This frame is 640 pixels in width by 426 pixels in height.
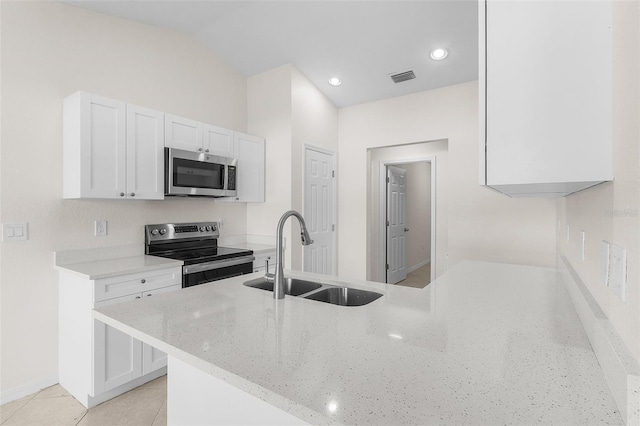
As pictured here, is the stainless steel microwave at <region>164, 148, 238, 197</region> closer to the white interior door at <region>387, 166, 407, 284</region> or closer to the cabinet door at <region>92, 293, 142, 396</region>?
the cabinet door at <region>92, 293, 142, 396</region>

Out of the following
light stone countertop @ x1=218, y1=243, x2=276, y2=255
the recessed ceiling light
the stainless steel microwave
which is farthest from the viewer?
light stone countertop @ x1=218, y1=243, x2=276, y2=255

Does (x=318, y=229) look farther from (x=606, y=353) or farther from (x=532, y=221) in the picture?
(x=606, y=353)

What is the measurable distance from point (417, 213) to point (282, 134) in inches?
163

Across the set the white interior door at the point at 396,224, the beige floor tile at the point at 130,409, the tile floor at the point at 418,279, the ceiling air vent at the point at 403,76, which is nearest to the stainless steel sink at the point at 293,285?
the beige floor tile at the point at 130,409

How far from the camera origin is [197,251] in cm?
327

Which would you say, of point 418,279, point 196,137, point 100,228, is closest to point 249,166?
point 196,137

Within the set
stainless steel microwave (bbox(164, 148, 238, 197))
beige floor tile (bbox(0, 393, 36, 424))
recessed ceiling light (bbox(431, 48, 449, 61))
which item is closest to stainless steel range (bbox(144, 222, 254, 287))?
stainless steel microwave (bbox(164, 148, 238, 197))

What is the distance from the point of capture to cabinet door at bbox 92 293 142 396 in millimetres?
2121

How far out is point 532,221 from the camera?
341 centimetres

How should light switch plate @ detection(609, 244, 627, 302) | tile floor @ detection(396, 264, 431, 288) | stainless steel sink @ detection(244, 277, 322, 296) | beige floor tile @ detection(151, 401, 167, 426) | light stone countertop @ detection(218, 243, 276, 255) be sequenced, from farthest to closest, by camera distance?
1. tile floor @ detection(396, 264, 431, 288)
2. light stone countertop @ detection(218, 243, 276, 255)
3. beige floor tile @ detection(151, 401, 167, 426)
4. stainless steel sink @ detection(244, 277, 322, 296)
5. light switch plate @ detection(609, 244, 627, 302)

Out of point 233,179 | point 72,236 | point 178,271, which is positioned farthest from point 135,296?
point 233,179

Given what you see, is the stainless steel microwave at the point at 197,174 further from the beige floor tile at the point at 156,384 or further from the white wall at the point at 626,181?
the white wall at the point at 626,181

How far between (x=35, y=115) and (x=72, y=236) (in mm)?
925

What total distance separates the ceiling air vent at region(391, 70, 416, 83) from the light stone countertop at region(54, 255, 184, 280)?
3034 millimetres
